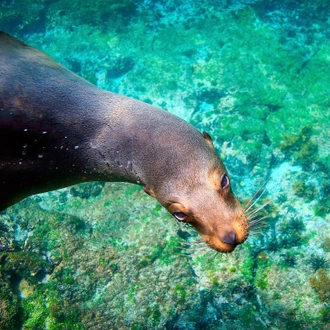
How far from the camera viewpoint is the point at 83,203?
7.45m

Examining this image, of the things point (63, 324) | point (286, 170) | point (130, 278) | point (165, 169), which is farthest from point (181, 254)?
point (165, 169)

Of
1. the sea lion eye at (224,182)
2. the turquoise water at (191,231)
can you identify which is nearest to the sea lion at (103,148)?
the sea lion eye at (224,182)

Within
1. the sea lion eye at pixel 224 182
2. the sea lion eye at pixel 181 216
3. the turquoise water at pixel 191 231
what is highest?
the sea lion eye at pixel 224 182

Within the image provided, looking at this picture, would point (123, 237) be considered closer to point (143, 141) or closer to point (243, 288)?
point (243, 288)

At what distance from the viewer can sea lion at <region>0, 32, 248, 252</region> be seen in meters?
1.83

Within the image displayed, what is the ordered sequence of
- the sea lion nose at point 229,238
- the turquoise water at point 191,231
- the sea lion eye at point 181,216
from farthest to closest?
the turquoise water at point 191,231, the sea lion eye at point 181,216, the sea lion nose at point 229,238

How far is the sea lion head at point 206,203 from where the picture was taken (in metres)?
1.78

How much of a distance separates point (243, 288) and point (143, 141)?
4.71m

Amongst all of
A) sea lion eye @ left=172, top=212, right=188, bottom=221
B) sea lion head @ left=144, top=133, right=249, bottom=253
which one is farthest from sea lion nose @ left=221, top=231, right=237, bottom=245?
sea lion eye @ left=172, top=212, right=188, bottom=221

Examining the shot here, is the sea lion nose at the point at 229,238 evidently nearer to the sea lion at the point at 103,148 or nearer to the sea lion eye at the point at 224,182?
the sea lion at the point at 103,148

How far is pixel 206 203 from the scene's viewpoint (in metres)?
1.79

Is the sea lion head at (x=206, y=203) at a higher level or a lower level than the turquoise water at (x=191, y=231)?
higher

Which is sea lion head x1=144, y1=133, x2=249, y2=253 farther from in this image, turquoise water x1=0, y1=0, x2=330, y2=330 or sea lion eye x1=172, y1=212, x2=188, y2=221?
turquoise water x1=0, y1=0, x2=330, y2=330

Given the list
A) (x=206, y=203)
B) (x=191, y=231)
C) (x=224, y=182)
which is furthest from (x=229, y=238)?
(x=191, y=231)
